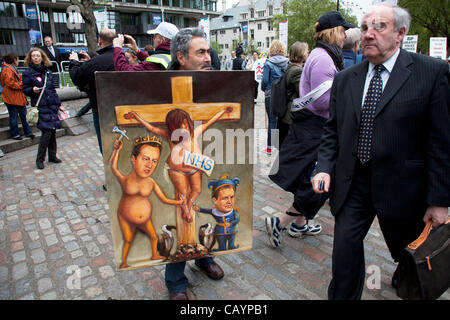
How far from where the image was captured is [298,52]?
404 cm

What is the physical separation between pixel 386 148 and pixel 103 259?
2729 millimetres

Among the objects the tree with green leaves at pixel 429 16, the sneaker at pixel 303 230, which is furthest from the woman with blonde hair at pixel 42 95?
the tree with green leaves at pixel 429 16

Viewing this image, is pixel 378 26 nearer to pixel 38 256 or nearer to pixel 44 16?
pixel 38 256

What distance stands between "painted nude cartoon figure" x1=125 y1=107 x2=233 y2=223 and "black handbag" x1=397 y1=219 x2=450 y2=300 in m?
1.34

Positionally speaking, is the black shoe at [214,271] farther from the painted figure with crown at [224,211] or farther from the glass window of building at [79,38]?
the glass window of building at [79,38]

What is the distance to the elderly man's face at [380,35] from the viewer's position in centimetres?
201

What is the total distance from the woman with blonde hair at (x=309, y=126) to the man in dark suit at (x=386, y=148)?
811 mm

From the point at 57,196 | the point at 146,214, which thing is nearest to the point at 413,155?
the point at 146,214

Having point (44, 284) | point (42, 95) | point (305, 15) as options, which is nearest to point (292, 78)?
point (44, 284)

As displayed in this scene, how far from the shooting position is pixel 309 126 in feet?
10.8

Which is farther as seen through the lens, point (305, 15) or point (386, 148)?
point (305, 15)

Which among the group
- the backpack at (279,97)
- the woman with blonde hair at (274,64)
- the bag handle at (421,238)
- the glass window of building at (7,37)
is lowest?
the bag handle at (421,238)

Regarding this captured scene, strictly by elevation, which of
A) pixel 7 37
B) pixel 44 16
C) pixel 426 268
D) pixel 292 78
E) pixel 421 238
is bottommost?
pixel 426 268
